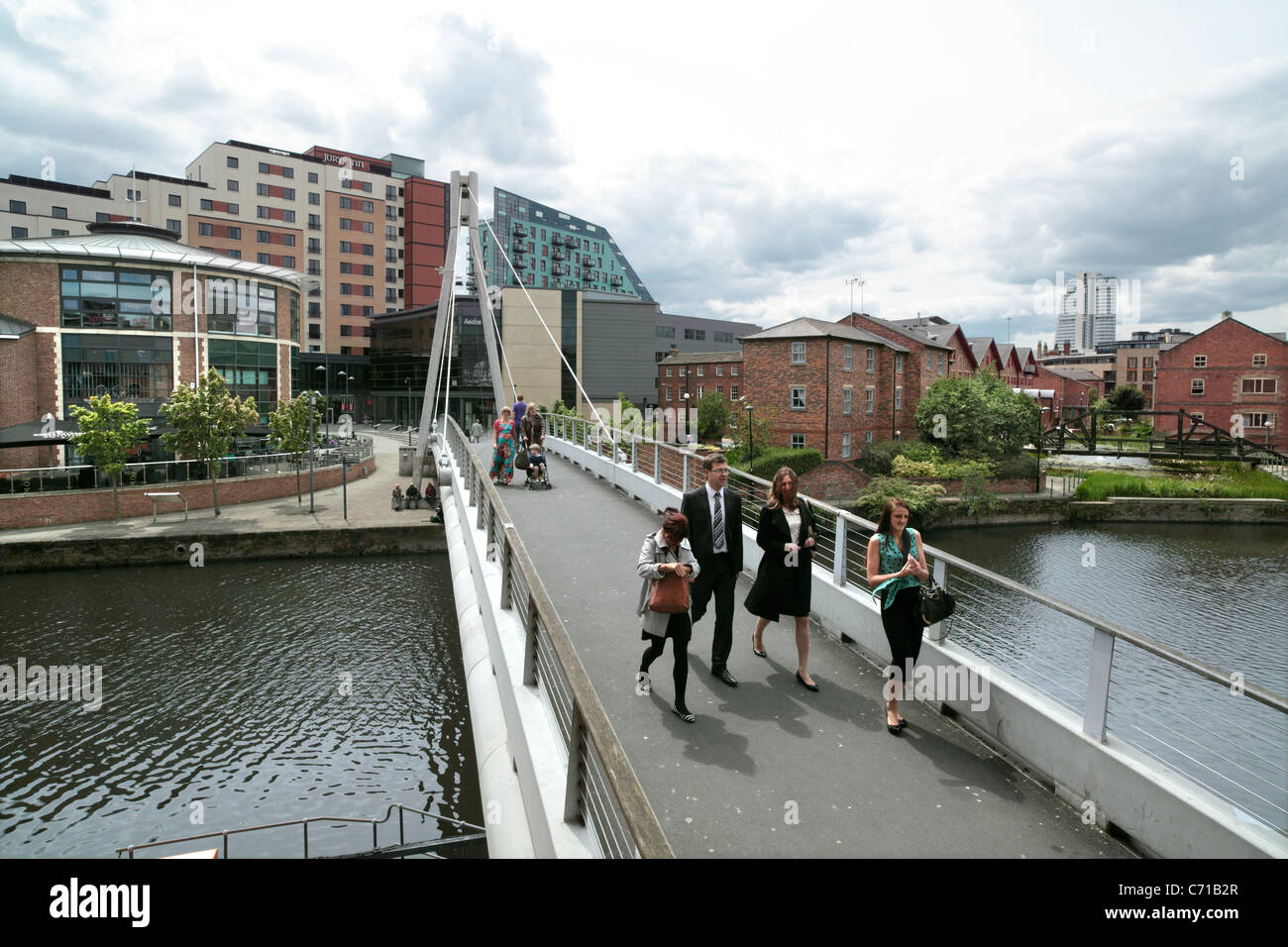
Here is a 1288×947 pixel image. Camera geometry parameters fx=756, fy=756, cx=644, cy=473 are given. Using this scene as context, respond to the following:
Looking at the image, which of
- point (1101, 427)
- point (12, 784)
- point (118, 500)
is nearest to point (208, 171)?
point (118, 500)

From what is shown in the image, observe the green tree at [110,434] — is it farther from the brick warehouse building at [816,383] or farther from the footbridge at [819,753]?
Result: the brick warehouse building at [816,383]

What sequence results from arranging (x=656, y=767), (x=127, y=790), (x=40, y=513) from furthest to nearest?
1. (x=40, y=513)
2. (x=127, y=790)
3. (x=656, y=767)

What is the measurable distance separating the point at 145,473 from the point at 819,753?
31.7 meters

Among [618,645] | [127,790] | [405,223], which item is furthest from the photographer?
[405,223]

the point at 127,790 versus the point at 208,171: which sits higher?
the point at 208,171

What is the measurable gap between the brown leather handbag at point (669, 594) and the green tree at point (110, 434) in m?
28.2

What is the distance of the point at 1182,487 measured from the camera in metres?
38.9

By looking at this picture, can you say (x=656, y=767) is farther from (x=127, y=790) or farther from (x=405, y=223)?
(x=405, y=223)

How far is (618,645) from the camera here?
6016mm

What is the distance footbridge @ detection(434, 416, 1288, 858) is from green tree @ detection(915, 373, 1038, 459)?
126 ft

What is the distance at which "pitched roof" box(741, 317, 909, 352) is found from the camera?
4169 cm
